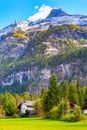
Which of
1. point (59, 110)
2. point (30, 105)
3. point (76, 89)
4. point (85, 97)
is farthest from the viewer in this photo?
point (30, 105)

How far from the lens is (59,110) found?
12031 cm

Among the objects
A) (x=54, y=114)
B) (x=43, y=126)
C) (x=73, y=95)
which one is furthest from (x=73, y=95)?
(x=43, y=126)

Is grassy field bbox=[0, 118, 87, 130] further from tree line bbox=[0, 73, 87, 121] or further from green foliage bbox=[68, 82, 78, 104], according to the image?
green foliage bbox=[68, 82, 78, 104]

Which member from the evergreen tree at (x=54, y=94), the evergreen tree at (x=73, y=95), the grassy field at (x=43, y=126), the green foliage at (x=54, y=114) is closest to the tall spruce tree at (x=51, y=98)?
the evergreen tree at (x=54, y=94)

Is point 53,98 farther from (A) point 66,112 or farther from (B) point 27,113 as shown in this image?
(B) point 27,113

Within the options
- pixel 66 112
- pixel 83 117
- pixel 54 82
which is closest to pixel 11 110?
pixel 54 82

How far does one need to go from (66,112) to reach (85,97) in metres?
34.7

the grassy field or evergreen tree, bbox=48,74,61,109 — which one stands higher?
evergreen tree, bbox=48,74,61,109

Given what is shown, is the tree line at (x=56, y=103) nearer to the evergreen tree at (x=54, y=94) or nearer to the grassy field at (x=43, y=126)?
the evergreen tree at (x=54, y=94)

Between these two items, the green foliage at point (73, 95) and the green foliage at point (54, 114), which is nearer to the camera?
the green foliage at point (54, 114)

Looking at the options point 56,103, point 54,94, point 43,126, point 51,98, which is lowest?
point 43,126

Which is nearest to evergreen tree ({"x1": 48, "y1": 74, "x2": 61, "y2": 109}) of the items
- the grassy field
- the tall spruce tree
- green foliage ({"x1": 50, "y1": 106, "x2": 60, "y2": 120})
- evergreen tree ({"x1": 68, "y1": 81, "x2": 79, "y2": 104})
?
the tall spruce tree

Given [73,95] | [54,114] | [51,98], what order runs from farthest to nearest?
[73,95], [51,98], [54,114]

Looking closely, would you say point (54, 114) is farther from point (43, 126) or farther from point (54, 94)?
point (43, 126)
